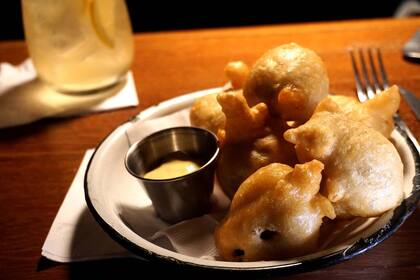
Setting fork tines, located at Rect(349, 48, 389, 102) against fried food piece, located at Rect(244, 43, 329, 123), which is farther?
fork tines, located at Rect(349, 48, 389, 102)

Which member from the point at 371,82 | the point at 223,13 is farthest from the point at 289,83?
the point at 223,13

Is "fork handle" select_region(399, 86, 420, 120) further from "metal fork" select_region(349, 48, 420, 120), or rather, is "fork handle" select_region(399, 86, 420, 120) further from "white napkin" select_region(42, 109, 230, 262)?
"white napkin" select_region(42, 109, 230, 262)

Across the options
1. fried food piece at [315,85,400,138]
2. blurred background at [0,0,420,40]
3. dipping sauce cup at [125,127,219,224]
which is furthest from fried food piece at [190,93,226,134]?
blurred background at [0,0,420,40]

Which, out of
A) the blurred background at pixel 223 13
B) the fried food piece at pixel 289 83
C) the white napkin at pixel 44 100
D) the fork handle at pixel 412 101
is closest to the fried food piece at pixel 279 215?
the fried food piece at pixel 289 83

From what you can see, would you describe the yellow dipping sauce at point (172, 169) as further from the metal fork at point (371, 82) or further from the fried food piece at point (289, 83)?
the metal fork at point (371, 82)

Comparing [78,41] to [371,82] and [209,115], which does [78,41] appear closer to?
[209,115]
